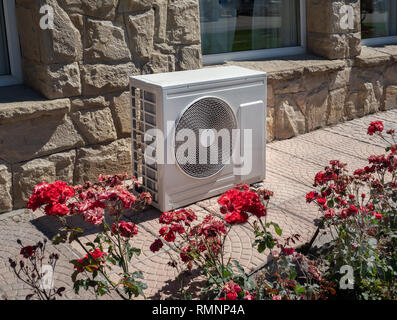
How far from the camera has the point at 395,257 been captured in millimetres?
2492

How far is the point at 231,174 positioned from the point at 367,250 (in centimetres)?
156

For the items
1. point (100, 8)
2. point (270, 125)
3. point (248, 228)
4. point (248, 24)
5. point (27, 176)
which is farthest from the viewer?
point (248, 24)

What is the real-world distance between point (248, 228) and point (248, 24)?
2.63 meters

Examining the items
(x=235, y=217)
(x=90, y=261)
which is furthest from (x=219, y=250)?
(x=90, y=261)

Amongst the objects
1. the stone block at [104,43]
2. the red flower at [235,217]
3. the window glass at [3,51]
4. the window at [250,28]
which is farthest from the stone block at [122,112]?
the red flower at [235,217]

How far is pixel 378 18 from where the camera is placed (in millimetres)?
6469

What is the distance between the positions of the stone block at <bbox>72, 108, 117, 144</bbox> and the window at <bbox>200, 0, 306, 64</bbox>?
134 cm

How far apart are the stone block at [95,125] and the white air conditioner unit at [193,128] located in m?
0.26

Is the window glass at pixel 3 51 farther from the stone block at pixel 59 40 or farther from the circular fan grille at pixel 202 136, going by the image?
the circular fan grille at pixel 202 136

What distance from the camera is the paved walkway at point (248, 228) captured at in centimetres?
275

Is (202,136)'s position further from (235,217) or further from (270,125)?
(270,125)

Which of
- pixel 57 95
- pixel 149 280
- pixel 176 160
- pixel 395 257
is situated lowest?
pixel 149 280

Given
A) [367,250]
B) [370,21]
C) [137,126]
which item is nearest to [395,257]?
[367,250]

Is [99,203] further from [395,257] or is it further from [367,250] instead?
[395,257]
